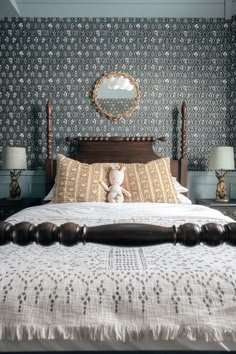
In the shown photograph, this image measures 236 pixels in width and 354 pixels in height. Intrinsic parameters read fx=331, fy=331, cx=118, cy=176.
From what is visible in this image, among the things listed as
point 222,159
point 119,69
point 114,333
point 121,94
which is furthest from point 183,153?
point 114,333

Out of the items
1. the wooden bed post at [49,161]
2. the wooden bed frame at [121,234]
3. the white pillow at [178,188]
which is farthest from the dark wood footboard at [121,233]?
the wooden bed post at [49,161]

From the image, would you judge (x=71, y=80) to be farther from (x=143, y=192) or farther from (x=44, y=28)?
(x=143, y=192)

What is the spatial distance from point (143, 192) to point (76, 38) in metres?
2.05

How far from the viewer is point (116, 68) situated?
3.86m

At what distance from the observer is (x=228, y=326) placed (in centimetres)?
112

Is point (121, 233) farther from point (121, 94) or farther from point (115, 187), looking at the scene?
point (121, 94)

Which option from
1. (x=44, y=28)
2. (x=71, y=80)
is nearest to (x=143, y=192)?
(x=71, y=80)

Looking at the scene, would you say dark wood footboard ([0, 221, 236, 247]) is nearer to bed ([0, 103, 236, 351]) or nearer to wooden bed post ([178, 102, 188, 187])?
bed ([0, 103, 236, 351])

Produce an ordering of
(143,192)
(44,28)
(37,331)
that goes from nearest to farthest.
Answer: (37,331), (143,192), (44,28)

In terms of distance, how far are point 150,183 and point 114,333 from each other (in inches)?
80.7

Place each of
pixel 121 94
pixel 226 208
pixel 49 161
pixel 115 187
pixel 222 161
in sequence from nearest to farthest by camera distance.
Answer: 1. pixel 115 187
2. pixel 226 208
3. pixel 222 161
4. pixel 49 161
5. pixel 121 94

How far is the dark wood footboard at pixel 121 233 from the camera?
3.91ft

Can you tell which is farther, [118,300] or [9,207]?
[9,207]

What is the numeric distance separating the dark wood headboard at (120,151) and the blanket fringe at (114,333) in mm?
2614
